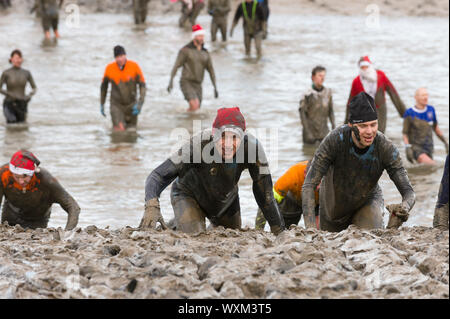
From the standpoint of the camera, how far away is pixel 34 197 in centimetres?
918

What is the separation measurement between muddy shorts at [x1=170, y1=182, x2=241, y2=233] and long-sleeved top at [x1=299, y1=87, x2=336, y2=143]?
660cm

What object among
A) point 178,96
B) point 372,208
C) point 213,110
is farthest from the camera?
point 178,96

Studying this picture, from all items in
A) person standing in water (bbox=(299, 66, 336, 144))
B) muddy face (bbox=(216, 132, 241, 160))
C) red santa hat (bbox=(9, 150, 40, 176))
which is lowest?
person standing in water (bbox=(299, 66, 336, 144))

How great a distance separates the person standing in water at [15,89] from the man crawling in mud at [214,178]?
9.71 meters

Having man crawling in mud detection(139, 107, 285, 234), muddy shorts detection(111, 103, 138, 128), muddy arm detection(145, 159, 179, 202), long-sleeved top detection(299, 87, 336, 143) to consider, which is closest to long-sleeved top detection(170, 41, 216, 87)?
muddy shorts detection(111, 103, 138, 128)

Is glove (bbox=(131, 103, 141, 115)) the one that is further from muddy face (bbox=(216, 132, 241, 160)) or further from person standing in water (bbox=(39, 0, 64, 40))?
person standing in water (bbox=(39, 0, 64, 40))

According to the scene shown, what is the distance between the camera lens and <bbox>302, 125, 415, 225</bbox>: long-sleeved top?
7.38 metres

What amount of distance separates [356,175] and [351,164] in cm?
13

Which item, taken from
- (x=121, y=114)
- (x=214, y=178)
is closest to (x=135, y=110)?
(x=121, y=114)

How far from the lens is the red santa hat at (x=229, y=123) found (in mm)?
7141

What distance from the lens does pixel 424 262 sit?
19.8ft
